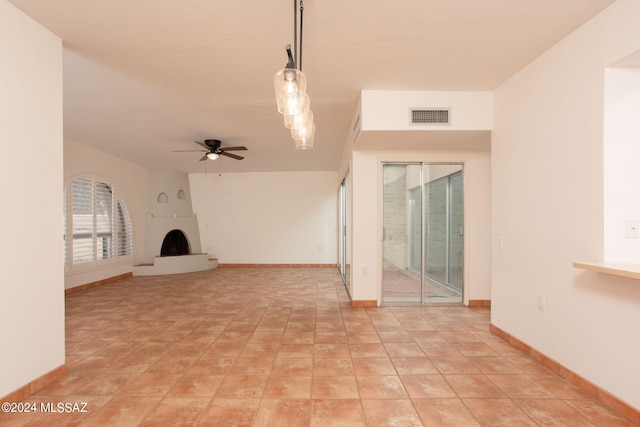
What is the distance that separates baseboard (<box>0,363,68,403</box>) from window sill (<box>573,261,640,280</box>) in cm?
381

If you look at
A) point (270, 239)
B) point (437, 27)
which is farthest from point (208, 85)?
point (270, 239)

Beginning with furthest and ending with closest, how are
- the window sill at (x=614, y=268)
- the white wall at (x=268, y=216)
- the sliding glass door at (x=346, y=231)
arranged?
the white wall at (x=268, y=216)
the sliding glass door at (x=346, y=231)
the window sill at (x=614, y=268)

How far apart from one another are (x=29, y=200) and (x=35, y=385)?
4.25 ft

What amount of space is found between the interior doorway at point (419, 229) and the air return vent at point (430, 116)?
1.07 metres

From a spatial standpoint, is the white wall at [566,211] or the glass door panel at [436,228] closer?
the white wall at [566,211]

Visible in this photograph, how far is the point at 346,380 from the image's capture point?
2.41 metres

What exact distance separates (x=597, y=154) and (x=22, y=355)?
414 centimetres

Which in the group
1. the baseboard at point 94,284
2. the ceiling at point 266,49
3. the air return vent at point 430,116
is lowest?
the baseboard at point 94,284

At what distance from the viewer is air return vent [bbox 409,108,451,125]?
11.5 feet

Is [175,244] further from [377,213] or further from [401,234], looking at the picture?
[401,234]

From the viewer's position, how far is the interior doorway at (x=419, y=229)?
4574mm

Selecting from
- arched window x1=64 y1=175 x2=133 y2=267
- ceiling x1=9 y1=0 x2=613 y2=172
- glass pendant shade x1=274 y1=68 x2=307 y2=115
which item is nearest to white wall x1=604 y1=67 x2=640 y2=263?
ceiling x1=9 y1=0 x2=613 y2=172

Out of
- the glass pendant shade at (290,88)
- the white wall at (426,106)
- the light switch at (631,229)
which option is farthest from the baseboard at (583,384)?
the glass pendant shade at (290,88)

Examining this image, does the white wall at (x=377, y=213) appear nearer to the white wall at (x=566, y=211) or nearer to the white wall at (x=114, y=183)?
the white wall at (x=566, y=211)
